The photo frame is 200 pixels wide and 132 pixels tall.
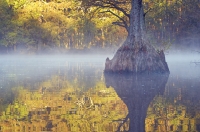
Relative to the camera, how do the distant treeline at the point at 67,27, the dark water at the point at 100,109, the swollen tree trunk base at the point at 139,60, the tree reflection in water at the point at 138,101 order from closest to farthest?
the dark water at the point at 100,109
the tree reflection in water at the point at 138,101
the swollen tree trunk base at the point at 139,60
the distant treeline at the point at 67,27

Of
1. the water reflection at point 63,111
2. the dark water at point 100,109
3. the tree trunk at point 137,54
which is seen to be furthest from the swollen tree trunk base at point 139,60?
the water reflection at point 63,111

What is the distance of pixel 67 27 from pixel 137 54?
3388cm

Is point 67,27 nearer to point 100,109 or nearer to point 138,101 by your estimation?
point 138,101

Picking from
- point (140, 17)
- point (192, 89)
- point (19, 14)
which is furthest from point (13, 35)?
point (192, 89)

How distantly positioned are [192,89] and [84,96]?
4.46 meters

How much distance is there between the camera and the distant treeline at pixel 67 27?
4950cm

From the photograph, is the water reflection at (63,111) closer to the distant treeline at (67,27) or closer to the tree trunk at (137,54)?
the tree trunk at (137,54)

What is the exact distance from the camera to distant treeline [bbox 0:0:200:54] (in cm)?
4950

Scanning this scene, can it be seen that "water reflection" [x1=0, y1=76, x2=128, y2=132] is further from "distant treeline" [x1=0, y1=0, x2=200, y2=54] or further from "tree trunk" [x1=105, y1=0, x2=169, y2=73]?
"distant treeline" [x1=0, y1=0, x2=200, y2=54]

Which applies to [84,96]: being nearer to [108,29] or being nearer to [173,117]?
[173,117]

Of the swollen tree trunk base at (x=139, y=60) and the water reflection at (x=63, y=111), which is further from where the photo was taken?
the swollen tree trunk base at (x=139, y=60)

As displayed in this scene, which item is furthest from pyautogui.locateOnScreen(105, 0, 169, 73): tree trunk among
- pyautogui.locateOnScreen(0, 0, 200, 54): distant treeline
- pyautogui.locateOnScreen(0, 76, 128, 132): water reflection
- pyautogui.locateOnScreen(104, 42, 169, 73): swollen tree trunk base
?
pyautogui.locateOnScreen(0, 0, 200, 54): distant treeline

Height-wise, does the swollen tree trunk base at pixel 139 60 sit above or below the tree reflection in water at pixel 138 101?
above

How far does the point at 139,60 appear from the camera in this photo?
74.3ft
